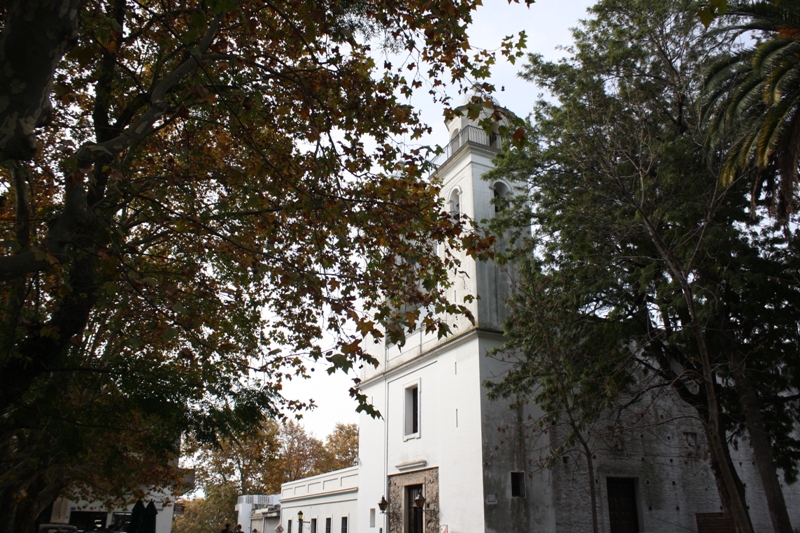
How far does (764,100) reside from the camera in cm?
1061

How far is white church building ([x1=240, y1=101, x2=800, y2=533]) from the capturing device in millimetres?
17688

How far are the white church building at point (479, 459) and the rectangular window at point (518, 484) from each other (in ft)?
0.10

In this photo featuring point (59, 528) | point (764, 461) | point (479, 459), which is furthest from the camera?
point (59, 528)

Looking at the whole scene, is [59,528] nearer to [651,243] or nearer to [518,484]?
[518,484]

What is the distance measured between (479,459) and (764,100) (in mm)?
11760

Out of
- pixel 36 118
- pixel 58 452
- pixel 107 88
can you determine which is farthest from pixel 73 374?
pixel 36 118

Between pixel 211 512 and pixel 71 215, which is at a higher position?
pixel 71 215

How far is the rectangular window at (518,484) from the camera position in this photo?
17594 mm

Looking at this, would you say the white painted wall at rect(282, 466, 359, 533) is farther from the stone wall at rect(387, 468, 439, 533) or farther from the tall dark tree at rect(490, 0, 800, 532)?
the tall dark tree at rect(490, 0, 800, 532)

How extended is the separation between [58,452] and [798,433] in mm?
27458

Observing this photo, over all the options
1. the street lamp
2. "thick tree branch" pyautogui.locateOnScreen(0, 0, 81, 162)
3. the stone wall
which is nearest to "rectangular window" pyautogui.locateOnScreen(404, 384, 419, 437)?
the stone wall

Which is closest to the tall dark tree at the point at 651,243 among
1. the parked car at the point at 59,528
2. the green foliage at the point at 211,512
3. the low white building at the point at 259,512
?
the parked car at the point at 59,528

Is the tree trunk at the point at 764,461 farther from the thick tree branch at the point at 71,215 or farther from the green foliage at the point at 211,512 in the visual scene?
the green foliage at the point at 211,512

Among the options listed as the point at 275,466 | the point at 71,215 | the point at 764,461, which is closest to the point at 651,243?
the point at 764,461
